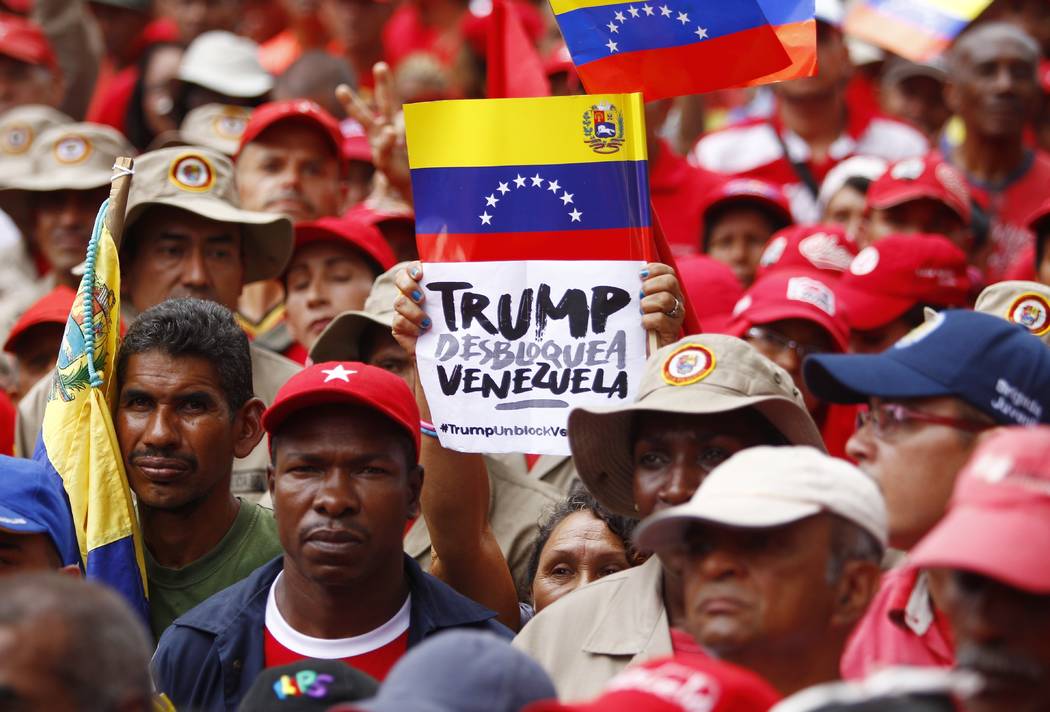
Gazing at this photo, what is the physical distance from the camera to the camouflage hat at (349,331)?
6059mm

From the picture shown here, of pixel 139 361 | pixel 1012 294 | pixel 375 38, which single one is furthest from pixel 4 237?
pixel 1012 294

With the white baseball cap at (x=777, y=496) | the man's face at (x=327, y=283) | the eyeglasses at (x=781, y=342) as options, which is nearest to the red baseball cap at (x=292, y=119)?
the man's face at (x=327, y=283)

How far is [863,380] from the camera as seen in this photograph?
13.4ft

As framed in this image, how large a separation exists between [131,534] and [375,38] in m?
6.71

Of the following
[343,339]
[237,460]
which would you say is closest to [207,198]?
[343,339]

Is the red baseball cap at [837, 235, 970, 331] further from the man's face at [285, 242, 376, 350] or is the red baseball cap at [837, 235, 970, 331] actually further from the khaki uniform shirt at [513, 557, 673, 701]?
the khaki uniform shirt at [513, 557, 673, 701]

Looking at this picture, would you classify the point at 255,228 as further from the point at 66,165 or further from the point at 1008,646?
the point at 1008,646

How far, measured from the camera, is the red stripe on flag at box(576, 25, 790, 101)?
5203 millimetres

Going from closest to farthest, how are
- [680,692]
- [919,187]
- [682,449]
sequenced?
1. [680,692]
2. [682,449]
3. [919,187]

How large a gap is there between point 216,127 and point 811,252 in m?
3.35

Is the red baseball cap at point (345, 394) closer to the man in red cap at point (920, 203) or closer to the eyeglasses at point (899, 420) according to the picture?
the eyeglasses at point (899, 420)

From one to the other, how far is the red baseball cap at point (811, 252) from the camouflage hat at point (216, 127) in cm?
292

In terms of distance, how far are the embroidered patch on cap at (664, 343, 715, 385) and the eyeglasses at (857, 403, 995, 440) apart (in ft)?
1.58

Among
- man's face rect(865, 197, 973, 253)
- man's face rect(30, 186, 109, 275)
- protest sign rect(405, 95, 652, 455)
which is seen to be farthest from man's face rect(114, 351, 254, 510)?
man's face rect(865, 197, 973, 253)
